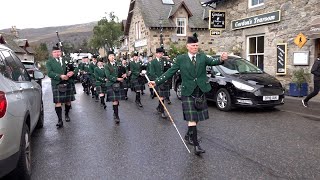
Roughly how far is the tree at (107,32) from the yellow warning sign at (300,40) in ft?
125

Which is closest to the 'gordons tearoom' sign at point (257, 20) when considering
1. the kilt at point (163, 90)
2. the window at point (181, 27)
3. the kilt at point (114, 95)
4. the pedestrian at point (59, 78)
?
the kilt at point (163, 90)

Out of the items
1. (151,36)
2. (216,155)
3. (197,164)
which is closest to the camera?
(197,164)

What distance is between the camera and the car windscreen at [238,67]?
992cm

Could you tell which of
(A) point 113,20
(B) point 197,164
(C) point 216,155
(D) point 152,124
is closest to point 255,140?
(C) point 216,155

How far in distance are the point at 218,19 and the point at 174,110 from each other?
28.6 ft

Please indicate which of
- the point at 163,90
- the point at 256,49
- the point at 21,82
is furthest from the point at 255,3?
the point at 21,82

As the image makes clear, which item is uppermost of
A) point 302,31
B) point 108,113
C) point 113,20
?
point 113,20

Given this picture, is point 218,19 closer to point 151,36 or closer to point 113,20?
point 151,36

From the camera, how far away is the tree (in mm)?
48719

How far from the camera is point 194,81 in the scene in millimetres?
5484

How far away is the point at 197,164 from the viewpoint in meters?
4.97

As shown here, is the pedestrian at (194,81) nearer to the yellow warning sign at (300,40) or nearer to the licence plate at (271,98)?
the licence plate at (271,98)

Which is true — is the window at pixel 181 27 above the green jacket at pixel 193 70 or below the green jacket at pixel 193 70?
Answer: above

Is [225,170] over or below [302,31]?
below
